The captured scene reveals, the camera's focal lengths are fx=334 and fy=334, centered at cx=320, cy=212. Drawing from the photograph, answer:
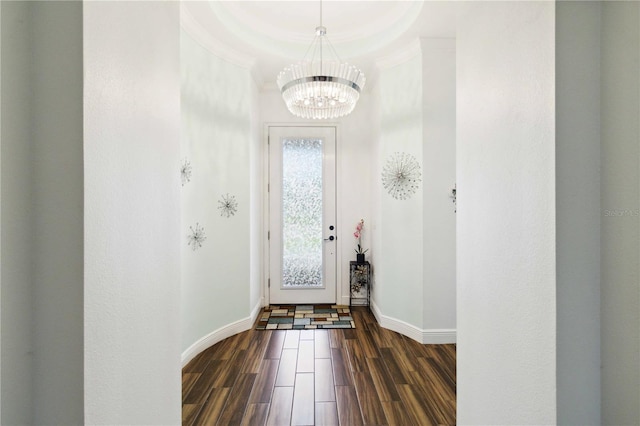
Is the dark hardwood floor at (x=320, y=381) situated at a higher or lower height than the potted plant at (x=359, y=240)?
lower

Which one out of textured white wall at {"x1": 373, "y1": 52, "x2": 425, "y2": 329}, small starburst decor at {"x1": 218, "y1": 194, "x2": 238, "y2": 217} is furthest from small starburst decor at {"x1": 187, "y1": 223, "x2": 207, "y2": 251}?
textured white wall at {"x1": 373, "y1": 52, "x2": 425, "y2": 329}

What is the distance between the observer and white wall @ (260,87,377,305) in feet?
13.8

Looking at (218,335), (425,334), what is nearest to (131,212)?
(218,335)

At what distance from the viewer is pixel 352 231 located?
14.1 ft

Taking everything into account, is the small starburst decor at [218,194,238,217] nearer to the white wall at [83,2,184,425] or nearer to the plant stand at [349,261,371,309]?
the plant stand at [349,261,371,309]

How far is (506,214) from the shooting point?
1145 mm

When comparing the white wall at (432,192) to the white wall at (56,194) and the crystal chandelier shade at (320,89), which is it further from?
the white wall at (56,194)

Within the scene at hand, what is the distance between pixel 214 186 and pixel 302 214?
1.43 meters

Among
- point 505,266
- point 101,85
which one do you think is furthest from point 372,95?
point 101,85

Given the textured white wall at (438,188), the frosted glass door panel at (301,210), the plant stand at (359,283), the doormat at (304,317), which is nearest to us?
the textured white wall at (438,188)

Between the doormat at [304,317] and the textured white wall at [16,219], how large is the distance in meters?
2.87

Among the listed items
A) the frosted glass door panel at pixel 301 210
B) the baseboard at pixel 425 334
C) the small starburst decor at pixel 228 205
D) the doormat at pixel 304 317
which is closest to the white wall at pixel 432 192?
the baseboard at pixel 425 334

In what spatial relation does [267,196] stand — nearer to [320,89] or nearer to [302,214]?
[302,214]

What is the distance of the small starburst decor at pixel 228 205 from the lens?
10.4 feet
